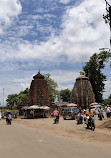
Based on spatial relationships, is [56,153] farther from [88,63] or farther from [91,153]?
[88,63]

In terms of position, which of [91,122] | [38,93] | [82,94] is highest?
[38,93]

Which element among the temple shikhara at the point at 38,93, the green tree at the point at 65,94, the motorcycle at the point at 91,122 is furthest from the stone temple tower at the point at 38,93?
the green tree at the point at 65,94

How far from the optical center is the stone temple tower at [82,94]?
4138 cm

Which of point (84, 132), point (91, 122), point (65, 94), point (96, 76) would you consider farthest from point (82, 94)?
point (65, 94)

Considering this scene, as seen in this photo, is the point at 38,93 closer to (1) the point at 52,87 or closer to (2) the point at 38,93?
(2) the point at 38,93

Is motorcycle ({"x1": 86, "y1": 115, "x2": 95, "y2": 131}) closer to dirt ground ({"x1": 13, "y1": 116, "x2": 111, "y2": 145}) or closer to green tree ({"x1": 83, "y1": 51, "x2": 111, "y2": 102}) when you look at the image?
dirt ground ({"x1": 13, "y1": 116, "x2": 111, "y2": 145})

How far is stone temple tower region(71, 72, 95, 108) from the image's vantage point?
41375mm

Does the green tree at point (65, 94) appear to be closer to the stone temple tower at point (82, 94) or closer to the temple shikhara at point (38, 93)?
the stone temple tower at point (82, 94)

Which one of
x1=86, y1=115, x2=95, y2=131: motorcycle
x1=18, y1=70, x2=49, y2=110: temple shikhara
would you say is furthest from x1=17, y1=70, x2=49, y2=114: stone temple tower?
x1=86, y1=115, x2=95, y2=131: motorcycle

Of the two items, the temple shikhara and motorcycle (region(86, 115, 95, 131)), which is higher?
the temple shikhara

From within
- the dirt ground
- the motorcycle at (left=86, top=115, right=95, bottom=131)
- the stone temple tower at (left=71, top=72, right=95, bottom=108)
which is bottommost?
the dirt ground

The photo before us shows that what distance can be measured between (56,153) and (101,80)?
155 ft

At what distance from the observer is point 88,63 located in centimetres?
5284

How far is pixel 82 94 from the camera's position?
41.9 m
